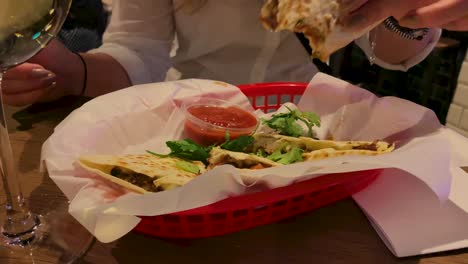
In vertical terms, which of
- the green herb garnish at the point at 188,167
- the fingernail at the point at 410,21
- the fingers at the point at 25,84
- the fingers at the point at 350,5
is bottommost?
the green herb garnish at the point at 188,167

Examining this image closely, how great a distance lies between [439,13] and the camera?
0.87 metres

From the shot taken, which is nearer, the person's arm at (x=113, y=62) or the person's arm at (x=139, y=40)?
the person's arm at (x=113, y=62)

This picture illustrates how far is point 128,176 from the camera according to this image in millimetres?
775

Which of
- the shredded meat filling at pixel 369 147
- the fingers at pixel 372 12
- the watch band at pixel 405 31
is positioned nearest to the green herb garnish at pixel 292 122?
the shredded meat filling at pixel 369 147

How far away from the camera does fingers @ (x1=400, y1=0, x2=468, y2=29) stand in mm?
869

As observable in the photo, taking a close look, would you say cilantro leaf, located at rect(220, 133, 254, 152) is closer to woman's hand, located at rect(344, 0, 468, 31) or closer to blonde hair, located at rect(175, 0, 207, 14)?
woman's hand, located at rect(344, 0, 468, 31)

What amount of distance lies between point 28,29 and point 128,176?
298 mm

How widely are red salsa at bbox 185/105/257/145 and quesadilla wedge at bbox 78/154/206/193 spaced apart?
7.2 inches

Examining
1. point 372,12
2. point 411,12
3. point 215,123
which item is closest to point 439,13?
point 411,12

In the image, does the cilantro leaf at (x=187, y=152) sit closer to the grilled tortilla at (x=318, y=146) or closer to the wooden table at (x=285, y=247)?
the grilled tortilla at (x=318, y=146)

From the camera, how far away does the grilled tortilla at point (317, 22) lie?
82cm

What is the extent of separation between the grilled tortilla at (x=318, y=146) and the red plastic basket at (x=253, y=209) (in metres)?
0.08

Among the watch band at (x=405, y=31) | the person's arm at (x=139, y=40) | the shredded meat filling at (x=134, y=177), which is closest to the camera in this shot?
the shredded meat filling at (x=134, y=177)

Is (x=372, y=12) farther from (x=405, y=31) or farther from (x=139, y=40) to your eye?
(x=139, y=40)
